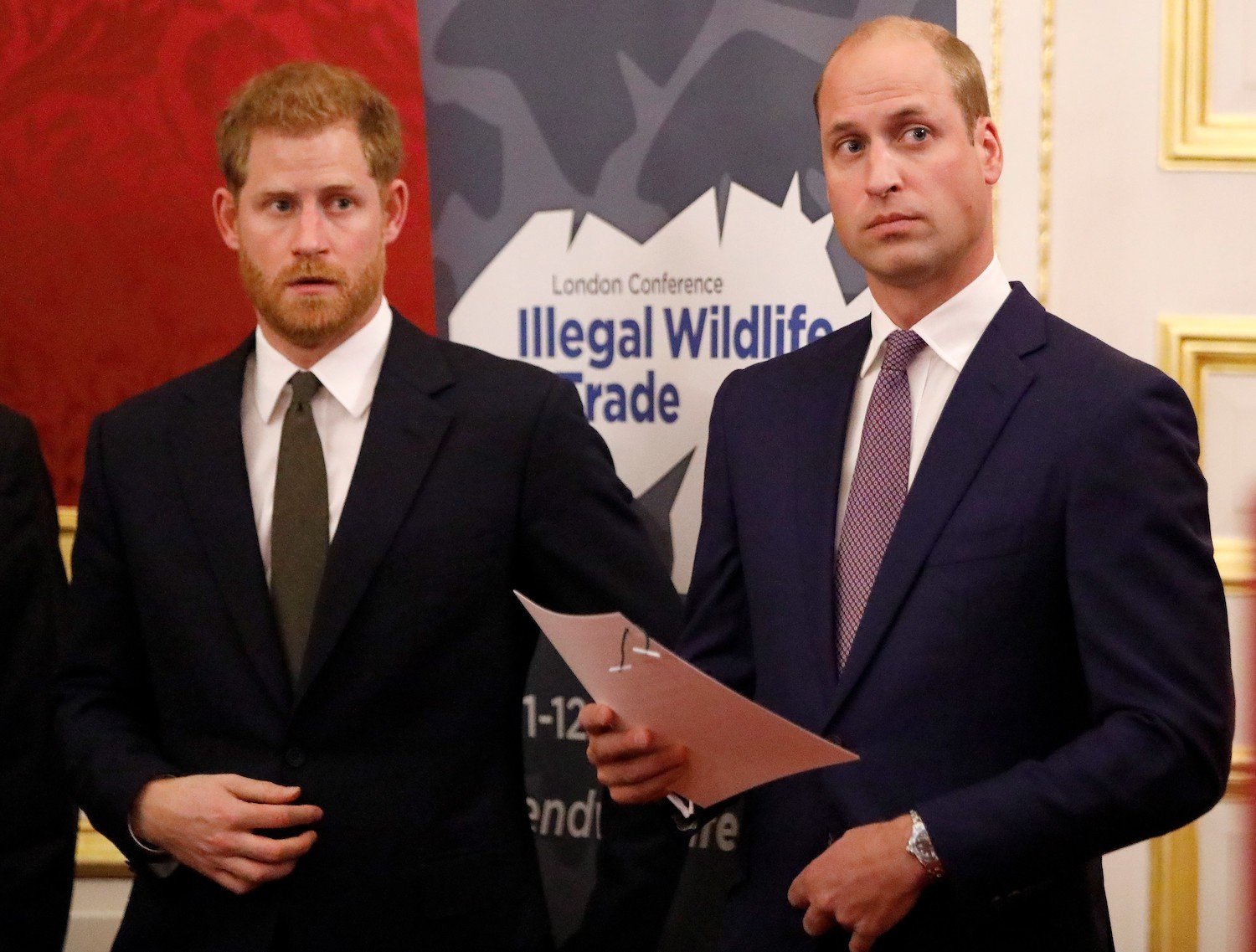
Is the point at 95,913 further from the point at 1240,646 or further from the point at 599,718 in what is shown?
the point at 1240,646

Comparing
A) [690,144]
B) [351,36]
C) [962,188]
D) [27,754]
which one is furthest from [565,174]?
[27,754]

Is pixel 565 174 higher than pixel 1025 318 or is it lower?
higher

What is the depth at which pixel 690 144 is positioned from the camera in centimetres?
272

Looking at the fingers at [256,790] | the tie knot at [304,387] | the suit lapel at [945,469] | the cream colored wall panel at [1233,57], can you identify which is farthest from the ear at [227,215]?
the cream colored wall panel at [1233,57]

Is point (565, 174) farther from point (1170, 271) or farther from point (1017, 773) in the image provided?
point (1017, 773)

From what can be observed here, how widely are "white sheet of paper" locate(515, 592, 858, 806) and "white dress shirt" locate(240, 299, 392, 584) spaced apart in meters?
0.67

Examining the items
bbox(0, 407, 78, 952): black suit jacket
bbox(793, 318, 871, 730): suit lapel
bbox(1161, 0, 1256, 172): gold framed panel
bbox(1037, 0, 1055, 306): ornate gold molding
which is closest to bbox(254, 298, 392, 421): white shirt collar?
bbox(0, 407, 78, 952): black suit jacket

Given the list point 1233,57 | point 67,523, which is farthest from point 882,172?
point 67,523

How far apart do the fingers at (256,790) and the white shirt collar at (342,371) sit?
22.8 inches

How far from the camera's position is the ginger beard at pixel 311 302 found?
2.25 meters

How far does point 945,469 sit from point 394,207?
45.1 inches

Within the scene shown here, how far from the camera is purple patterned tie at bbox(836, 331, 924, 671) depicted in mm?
1791

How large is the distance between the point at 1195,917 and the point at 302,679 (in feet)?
5.62

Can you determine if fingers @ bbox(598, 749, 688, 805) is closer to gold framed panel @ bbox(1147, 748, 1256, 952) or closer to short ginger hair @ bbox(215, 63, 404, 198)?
short ginger hair @ bbox(215, 63, 404, 198)
